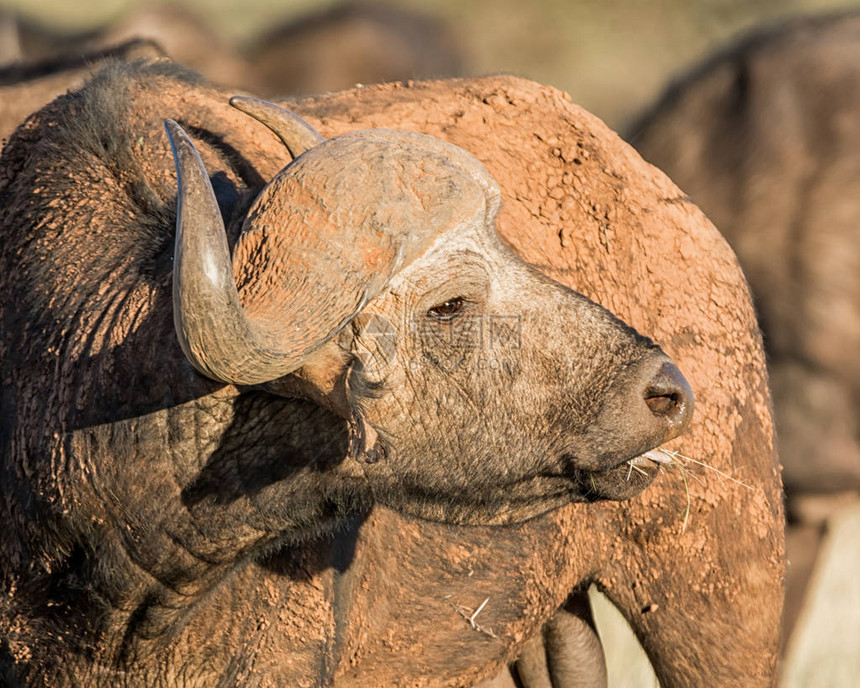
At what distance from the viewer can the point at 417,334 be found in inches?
129

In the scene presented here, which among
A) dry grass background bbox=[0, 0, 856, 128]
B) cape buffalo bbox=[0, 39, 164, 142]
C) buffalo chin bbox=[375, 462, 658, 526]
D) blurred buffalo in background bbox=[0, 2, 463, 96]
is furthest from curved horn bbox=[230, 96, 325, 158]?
dry grass background bbox=[0, 0, 856, 128]

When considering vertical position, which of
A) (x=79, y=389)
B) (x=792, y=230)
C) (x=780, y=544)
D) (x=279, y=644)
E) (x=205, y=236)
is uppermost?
(x=792, y=230)

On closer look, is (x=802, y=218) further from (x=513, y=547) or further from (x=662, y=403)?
(x=662, y=403)

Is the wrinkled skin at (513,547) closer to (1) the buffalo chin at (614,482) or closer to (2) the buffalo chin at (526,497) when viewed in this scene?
(2) the buffalo chin at (526,497)

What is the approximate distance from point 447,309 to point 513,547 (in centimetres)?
138

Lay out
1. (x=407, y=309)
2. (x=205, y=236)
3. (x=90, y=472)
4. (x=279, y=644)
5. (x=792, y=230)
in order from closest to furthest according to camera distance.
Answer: (x=205, y=236) → (x=407, y=309) → (x=90, y=472) → (x=279, y=644) → (x=792, y=230)

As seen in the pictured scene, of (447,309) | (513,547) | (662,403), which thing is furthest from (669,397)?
(513,547)

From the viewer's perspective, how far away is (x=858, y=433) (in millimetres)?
8016

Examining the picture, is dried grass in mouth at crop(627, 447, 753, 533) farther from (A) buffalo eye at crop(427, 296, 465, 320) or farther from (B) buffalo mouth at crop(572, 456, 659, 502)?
(A) buffalo eye at crop(427, 296, 465, 320)

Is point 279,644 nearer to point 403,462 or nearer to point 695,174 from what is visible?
point 403,462

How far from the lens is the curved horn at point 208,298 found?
2715 millimetres

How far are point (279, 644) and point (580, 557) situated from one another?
1.31 metres

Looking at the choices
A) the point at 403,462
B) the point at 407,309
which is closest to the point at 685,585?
the point at 403,462

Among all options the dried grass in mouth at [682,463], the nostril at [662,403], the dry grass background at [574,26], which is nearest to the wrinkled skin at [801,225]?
the dried grass in mouth at [682,463]
